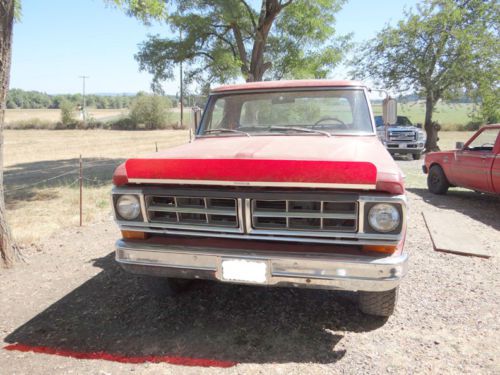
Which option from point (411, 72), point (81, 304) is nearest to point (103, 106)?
point (411, 72)

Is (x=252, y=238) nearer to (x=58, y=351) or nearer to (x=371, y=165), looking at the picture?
(x=371, y=165)

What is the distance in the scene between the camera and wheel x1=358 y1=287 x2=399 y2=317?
3002 millimetres

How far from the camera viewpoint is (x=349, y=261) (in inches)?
97.4

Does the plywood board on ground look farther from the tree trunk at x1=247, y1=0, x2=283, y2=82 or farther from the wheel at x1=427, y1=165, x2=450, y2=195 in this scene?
the tree trunk at x1=247, y1=0, x2=283, y2=82

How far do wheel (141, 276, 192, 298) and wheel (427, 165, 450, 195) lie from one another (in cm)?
689

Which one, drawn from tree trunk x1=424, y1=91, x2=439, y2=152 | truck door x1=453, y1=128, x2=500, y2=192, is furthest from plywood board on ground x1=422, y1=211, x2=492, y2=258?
tree trunk x1=424, y1=91, x2=439, y2=152

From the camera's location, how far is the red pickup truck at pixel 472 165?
6.98 metres

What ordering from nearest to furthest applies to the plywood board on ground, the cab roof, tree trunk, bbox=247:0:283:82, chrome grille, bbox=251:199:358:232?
chrome grille, bbox=251:199:358:232 → the cab roof → the plywood board on ground → tree trunk, bbox=247:0:283:82

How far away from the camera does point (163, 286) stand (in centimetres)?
357

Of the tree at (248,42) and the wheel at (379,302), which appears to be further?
the tree at (248,42)

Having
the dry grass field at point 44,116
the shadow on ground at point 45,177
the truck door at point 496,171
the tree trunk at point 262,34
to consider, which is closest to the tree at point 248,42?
the tree trunk at point 262,34

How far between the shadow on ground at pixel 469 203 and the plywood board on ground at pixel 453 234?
0.37m

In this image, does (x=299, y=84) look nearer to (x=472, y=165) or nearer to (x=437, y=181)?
(x=472, y=165)

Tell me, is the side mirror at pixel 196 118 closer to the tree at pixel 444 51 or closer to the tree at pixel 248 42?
the tree at pixel 248 42
